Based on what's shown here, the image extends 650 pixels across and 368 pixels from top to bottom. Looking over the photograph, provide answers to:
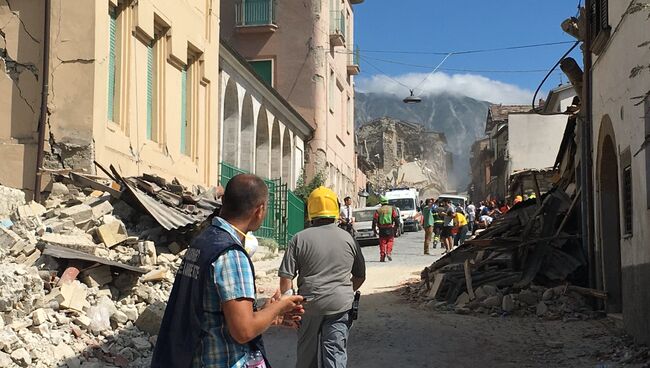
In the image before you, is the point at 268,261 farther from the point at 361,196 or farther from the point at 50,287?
the point at 361,196

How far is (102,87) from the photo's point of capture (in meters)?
12.0

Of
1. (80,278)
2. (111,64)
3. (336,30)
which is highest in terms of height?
(336,30)

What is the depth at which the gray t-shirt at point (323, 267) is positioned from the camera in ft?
18.1

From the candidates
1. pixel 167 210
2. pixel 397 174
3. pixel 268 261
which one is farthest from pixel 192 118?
pixel 397 174

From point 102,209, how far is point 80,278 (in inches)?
90.7

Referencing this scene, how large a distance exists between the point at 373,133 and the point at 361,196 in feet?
102

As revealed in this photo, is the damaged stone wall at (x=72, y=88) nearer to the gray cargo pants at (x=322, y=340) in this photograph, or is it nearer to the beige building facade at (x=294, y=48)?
the gray cargo pants at (x=322, y=340)

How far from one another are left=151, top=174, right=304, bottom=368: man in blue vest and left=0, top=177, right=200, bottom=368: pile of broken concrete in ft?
13.1

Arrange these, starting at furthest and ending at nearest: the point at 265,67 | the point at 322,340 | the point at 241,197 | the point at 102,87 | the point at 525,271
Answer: the point at 265,67, the point at 525,271, the point at 102,87, the point at 322,340, the point at 241,197

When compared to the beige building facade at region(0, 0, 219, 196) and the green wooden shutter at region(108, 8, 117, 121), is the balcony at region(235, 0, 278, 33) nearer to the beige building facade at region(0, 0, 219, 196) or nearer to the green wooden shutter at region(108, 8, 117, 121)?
the beige building facade at region(0, 0, 219, 196)

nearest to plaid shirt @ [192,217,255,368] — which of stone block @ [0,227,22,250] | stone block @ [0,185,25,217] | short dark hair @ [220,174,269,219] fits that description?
short dark hair @ [220,174,269,219]

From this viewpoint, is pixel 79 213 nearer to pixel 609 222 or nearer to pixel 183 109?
pixel 183 109

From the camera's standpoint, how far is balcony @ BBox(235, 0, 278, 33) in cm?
3428

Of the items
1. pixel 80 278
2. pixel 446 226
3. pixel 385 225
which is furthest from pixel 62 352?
pixel 446 226
